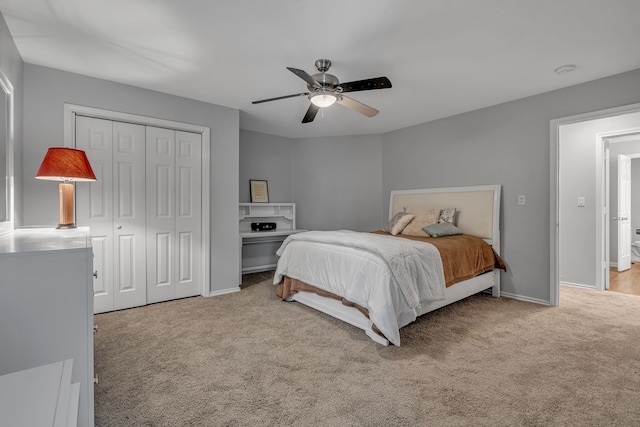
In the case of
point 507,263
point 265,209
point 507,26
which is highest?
point 507,26

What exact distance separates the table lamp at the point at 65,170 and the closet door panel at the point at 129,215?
3.12 feet

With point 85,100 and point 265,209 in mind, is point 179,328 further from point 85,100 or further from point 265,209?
point 265,209

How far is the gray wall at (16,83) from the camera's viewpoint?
2070mm

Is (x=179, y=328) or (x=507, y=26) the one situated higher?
(x=507, y=26)

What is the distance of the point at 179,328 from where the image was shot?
2.74 m

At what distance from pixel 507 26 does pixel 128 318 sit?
409cm

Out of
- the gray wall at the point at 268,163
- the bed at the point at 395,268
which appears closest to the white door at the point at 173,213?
the bed at the point at 395,268

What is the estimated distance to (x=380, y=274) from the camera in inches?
94.6

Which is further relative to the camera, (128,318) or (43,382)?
(128,318)

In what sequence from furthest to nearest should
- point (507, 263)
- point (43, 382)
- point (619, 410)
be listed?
point (507, 263) → point (619, 410) → point (43, 382)

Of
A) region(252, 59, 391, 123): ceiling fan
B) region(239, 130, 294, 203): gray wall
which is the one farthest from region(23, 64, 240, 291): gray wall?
region(252, 59, 391, 123): ceiling fan

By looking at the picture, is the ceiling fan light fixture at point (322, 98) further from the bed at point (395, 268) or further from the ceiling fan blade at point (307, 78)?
the bed at point (395, 268)

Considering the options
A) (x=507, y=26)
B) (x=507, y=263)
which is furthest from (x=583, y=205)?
(x=507, y=26)

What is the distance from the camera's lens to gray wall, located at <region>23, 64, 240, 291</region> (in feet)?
8.91
